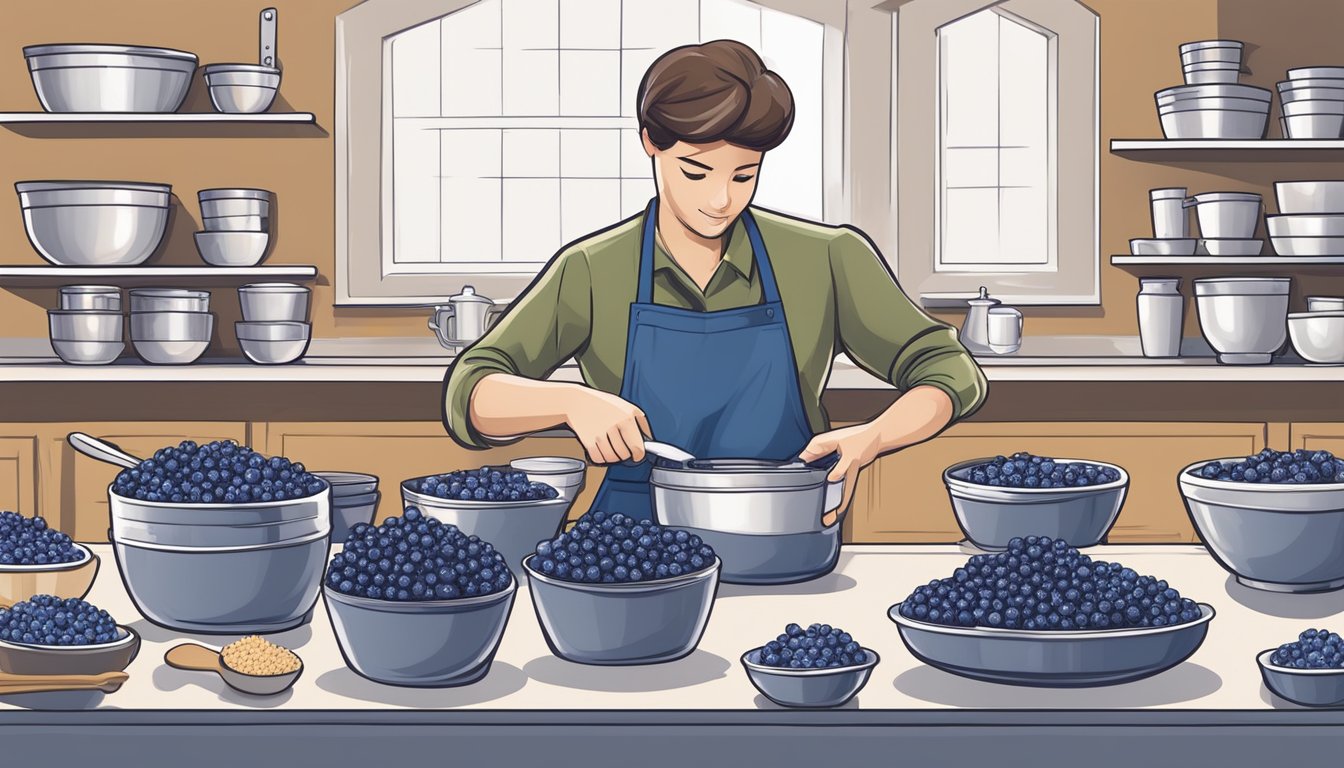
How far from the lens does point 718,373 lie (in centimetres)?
232

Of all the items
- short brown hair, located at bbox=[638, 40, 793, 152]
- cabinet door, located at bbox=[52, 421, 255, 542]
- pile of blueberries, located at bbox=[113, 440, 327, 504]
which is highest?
short brown hair, located at bbox=[638, 40, 793, 152]

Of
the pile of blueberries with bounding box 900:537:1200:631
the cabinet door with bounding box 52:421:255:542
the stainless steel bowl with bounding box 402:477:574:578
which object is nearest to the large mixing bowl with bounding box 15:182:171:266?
the cabinet door with bounding box 52:421:255:542

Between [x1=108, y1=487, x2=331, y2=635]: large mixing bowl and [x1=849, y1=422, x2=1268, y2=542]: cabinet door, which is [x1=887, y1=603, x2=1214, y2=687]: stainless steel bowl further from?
[x1=849, y1=422, x2=1268, y2=542]: cabinet door

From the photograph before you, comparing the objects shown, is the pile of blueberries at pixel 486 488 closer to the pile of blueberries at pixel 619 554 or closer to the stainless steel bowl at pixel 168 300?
the pile of blueberries at pixel 619 554

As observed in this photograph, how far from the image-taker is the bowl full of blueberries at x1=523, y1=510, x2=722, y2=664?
1.31m

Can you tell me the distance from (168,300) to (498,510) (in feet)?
8.01

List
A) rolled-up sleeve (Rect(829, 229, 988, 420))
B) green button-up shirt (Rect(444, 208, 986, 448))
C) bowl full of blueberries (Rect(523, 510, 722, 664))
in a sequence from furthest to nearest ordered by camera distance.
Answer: green button-up shirt (Rect(444, 208, 986, 448)) → rolled-up sleeve (Rect(829, 229, 988, 420)) → bowl full of blueberries (Rect(523, 510, 722, 664))

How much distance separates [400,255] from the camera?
13.8 ft

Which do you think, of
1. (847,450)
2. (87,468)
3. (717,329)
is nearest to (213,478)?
(847,450)

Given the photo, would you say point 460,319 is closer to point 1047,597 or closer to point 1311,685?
point 1047,597

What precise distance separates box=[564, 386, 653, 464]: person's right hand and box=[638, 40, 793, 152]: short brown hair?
0.44 m

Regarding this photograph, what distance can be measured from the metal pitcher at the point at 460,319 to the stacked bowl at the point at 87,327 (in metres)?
0.91

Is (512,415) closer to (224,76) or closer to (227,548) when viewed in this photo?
(227,548)

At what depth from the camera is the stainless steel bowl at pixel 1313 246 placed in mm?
3896
